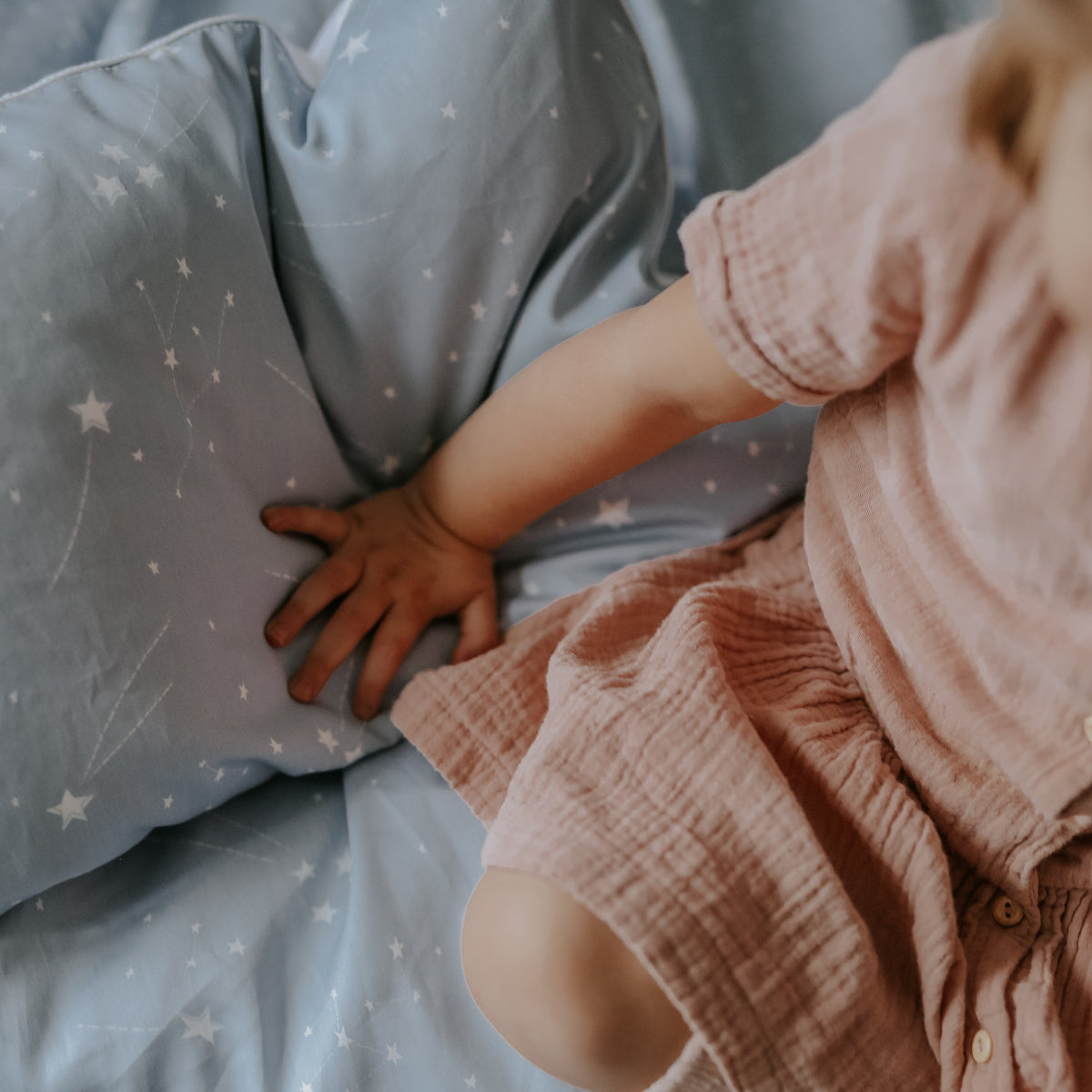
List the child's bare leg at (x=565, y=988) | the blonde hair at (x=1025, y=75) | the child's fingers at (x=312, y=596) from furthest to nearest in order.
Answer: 1. the child's fingers at (x=312, y=596)
2. the child's bare leg at (x=565, y=988)
3. the blonde hair at (x=1025, y=75)

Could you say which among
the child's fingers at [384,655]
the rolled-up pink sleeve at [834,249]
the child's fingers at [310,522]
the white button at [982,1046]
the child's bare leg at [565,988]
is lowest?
the white button at [982,1046]

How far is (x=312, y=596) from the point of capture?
2.08ft

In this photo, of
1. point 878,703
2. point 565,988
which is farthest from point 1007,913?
point 565,988

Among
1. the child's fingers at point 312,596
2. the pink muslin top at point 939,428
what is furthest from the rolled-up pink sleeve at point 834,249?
the child's fingers at point 312,596

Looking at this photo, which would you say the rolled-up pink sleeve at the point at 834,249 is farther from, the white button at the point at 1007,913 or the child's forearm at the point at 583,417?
the white button at the point at 1007,913

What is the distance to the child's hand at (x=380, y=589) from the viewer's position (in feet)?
2.06

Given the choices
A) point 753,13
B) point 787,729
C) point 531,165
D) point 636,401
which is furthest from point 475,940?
point 753,13

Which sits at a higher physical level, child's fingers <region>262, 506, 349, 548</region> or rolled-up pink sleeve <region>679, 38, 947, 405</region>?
rolled-up pink sleeve <region>679, 38, 947, 405</region>

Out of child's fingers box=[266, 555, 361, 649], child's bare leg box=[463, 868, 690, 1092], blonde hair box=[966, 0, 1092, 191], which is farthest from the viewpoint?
child's fingers box=[266, 555, 361, 649]

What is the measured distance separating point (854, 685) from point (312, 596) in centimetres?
34

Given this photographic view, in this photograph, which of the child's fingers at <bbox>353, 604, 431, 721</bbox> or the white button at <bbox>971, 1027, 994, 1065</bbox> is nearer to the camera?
the white button at <bbox>971, 1027, 994, 1065</bbox>

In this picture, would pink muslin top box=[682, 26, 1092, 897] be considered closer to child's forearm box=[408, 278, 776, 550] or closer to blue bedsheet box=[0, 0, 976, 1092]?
child's forearm box=[408, 278, 776, 550]

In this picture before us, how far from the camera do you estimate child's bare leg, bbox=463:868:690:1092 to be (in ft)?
1.53

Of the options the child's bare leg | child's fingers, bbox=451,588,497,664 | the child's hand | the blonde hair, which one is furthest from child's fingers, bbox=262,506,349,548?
the blonde hair
